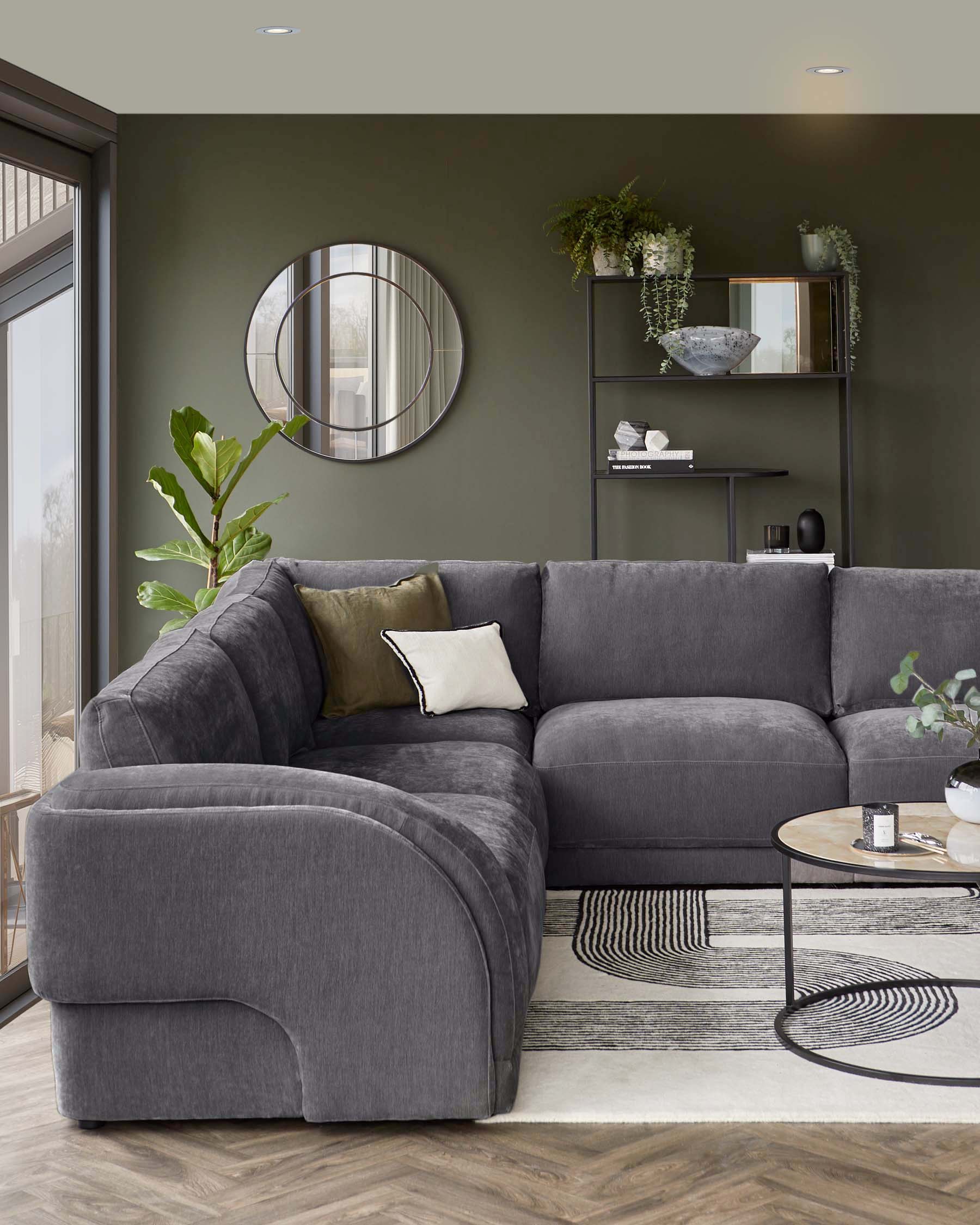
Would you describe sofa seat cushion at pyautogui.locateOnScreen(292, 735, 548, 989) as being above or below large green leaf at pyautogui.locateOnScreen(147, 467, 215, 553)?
below

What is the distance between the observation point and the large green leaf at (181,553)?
4.43 m

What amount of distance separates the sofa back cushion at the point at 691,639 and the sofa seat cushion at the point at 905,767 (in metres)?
0.53

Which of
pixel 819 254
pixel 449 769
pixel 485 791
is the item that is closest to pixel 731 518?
pixel 819 254

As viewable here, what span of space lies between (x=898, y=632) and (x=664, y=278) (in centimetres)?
182

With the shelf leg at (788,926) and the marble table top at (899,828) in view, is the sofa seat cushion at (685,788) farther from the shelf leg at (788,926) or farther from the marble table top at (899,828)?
the shelf leg at (788,926)

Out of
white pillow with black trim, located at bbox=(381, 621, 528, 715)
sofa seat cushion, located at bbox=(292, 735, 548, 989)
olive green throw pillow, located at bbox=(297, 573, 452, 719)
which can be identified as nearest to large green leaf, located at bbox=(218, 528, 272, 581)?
olive green throw pillow, located at bbox=(297, 573, 452, 719)

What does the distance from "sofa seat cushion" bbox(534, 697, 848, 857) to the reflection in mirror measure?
204cm

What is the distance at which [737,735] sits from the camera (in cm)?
334

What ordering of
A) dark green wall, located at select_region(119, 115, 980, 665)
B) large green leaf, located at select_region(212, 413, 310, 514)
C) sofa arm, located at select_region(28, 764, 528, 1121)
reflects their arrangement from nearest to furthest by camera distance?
sofa arm, located at select_region(28, 764, 528, 1121) → large green leaf, located at select_region(212, 413, 310, 514) → dark green wall, located at select_region(119, 115, 980, 665)

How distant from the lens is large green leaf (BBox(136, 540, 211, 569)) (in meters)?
4.43

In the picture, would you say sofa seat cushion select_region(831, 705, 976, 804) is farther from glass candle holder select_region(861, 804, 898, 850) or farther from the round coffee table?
glass candle holder select_region(861, 804, 898, 850)

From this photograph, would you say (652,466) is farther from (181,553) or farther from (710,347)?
(181,553)
